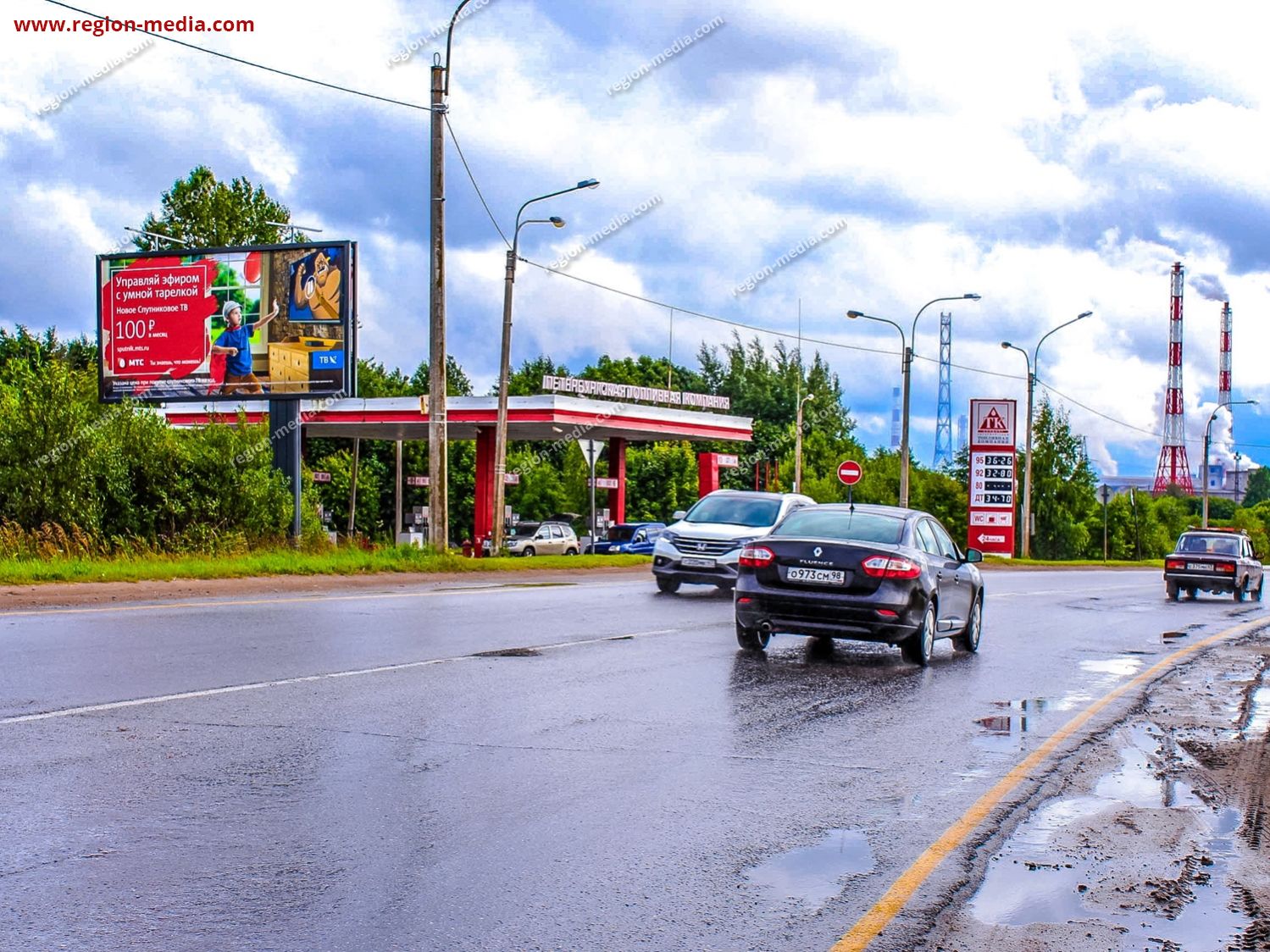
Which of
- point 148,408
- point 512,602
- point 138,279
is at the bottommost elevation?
point 512,602

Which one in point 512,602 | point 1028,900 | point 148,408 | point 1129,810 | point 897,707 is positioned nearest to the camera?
point 1028,900

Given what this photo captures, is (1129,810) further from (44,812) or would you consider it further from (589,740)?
(44,812)

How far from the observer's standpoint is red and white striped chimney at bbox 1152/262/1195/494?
9075cm

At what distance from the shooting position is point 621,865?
5543 mm

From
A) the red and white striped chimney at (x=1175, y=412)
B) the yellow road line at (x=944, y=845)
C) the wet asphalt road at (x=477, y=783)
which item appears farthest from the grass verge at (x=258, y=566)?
the red and white striped chimney at (x=1175, y=412)

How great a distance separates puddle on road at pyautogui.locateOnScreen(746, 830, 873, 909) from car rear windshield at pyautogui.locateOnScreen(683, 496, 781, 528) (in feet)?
54.2

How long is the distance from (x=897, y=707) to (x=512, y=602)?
31.5 ft

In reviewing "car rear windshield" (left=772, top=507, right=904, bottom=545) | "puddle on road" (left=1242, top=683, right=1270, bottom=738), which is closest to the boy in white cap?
"car rear windshield" (left=772, top=507, right=904, bottom=545)

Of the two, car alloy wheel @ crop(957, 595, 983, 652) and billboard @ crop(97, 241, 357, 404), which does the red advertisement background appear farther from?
car alloy wheel @ crop(957, 595, 983, 652)

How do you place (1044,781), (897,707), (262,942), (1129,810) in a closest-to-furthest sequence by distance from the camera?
(262,942) → (1129,810) → (1044,781) → (897,707)

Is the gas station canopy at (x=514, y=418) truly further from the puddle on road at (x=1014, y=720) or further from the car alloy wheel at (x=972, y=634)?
the puddle on road at (x=1014, y=720)

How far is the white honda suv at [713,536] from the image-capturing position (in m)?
21.8

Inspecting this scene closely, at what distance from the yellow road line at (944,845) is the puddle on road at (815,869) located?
7.9 inches

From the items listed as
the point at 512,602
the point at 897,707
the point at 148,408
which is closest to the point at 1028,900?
the point at 897,707
